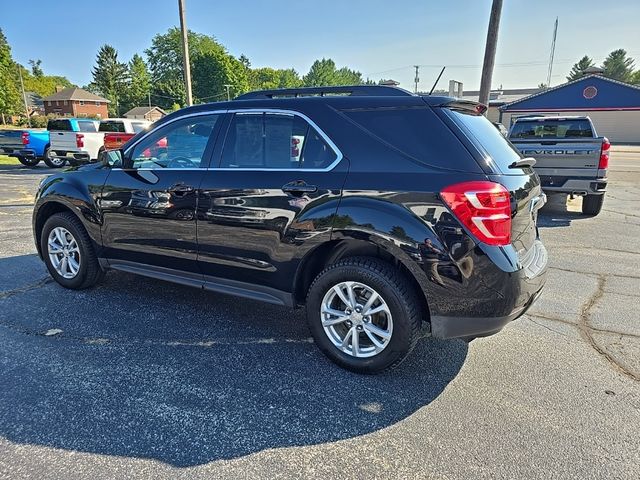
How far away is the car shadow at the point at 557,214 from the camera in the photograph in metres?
8.16

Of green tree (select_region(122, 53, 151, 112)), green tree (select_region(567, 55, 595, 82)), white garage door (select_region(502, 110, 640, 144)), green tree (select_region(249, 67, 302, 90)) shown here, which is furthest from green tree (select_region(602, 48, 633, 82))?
green tree (select_region(122, 53, 151, 112))

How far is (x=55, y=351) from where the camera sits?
3.29 meters

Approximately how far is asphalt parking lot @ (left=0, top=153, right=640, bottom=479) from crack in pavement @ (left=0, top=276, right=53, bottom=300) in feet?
0.16

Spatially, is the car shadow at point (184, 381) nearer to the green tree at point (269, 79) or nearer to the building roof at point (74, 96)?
the building roof at point (74, 96)

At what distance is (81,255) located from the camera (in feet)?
14.4

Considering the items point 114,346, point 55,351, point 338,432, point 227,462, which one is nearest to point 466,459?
point 338,432

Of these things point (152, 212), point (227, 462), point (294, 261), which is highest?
point (152, 212)

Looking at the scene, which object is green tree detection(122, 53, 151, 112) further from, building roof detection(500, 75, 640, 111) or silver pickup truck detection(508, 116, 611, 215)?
silver pickup truck detection(508, 116, 611, 215)

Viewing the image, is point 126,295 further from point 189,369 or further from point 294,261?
point 294,261

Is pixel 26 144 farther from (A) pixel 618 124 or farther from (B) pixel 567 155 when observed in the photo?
(A) pixel 618 124

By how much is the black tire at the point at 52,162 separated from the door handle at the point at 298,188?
1747 cm

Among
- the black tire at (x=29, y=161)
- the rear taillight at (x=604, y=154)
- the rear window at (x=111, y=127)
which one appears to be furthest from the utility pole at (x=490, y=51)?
the black tire at (x=29, y=161)

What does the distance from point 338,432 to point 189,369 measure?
121 cm

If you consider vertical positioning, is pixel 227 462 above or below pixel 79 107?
below
